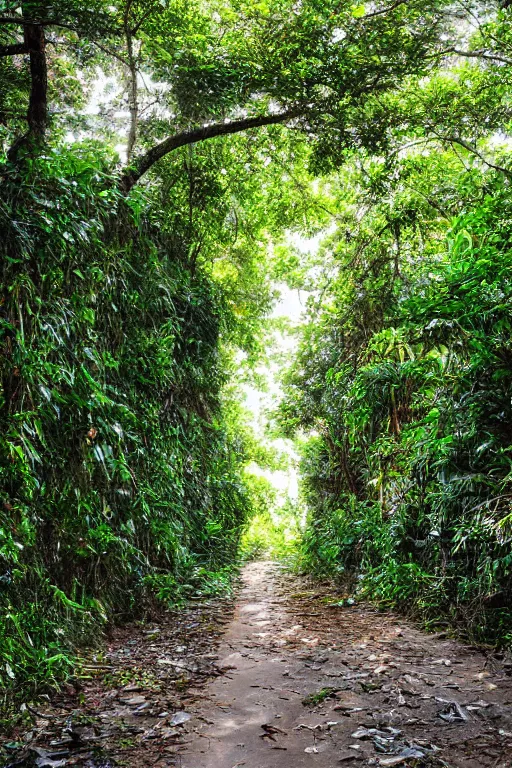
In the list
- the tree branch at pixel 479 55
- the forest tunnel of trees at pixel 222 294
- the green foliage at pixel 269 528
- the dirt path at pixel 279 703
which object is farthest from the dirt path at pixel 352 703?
the tree branch at pixel 479 55

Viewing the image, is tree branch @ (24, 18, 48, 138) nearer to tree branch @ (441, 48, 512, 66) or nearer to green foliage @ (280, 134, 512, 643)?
green foliage @ (280, 134, 512, 643)

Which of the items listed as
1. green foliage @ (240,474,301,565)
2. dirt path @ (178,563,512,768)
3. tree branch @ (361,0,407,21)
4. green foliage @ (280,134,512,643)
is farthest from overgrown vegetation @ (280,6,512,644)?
green foliage @ (240,474,301,565)

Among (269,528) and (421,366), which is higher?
(421,366)

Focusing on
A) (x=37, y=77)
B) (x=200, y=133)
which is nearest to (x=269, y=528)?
(x=200, y=133)

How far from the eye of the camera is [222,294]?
8125 mm

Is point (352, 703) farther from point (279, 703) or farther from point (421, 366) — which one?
point (421, 366)

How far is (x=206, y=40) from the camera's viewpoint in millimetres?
5402

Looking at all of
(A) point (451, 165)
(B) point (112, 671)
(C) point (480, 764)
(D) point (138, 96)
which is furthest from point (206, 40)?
(C) point (480, 764)

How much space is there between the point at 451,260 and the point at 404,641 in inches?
115

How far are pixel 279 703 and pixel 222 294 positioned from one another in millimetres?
6216

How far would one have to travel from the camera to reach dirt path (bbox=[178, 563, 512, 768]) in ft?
7.06

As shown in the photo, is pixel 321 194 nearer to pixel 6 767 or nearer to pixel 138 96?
pixel 138 96

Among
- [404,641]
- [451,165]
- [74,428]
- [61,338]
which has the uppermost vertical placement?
[451,165]

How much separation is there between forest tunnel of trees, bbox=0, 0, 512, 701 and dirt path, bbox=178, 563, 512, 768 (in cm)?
63
